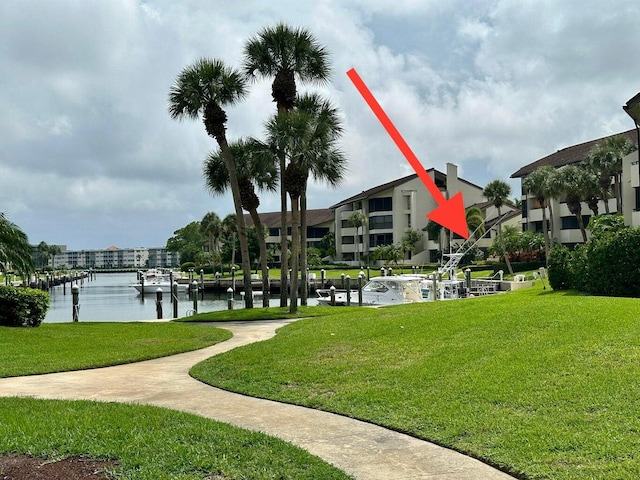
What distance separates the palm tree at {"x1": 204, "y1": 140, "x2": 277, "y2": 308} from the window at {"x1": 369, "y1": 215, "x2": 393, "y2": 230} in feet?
167

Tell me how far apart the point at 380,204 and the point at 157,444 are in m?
77.6

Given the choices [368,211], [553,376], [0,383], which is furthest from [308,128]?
[368,211]

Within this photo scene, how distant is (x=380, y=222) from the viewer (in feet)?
270

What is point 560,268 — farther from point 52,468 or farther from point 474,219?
point 474,219

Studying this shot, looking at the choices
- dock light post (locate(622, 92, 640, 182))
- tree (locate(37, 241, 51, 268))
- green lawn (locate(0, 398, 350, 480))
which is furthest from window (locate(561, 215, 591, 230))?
tree (locate(37, 241, 51, 268))

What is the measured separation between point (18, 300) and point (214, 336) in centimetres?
612

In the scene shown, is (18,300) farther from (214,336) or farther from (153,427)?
(153,427)

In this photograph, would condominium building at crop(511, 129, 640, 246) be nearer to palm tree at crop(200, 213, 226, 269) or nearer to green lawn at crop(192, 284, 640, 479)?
palm tree at crop(200, 213, 226, 269)

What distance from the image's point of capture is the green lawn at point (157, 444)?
223 inches

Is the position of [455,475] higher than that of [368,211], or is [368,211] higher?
[368,211]

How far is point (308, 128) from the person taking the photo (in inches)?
966

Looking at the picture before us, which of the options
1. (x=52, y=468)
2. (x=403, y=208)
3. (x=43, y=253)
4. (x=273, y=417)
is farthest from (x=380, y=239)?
(x=43, y=253)

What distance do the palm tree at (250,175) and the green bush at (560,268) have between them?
12.1m

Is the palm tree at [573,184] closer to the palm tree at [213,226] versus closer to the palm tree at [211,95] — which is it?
the palm tree at [211,95]
